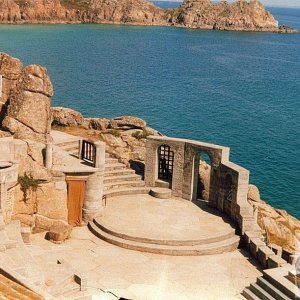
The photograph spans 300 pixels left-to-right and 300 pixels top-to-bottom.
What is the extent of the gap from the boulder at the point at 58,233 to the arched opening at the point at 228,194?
26.1 ft

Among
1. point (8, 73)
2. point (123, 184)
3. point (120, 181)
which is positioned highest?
point (8, 73)

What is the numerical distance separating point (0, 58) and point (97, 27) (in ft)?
515

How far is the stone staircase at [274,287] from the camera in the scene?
Result: 1939 centimetres

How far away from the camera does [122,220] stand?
25.6 metres

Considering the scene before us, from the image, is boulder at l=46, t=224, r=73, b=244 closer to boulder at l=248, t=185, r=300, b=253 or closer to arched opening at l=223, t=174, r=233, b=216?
arched opening at l=223, t=174, r=233, b=216

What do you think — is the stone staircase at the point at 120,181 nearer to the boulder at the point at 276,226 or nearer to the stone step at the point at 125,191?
the stone step at the point at 125,191

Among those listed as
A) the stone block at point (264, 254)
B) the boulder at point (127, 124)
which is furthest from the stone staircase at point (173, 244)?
the boulder at point (127, 124)

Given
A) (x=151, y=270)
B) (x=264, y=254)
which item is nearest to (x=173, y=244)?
(x=151, y=270)

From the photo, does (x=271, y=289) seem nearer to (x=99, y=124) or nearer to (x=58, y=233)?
(x=58, y=233)

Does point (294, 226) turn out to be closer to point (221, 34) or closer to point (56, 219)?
point (56, 219)

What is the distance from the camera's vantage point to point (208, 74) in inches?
3846

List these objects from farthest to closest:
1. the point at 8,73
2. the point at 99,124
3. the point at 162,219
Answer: the point at 99,124 → the point at 8,73 → the point at 162,219

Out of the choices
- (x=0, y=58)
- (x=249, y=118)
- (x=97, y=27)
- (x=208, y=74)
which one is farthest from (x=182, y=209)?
(x=97, y=27)

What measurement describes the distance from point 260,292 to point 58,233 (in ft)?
29.9
